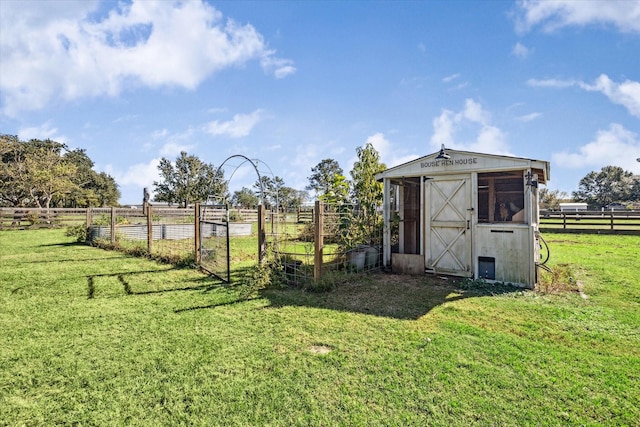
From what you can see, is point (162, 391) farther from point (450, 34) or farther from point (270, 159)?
point (450, 34)

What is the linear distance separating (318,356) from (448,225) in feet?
15.3

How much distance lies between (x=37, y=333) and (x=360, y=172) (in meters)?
7.44

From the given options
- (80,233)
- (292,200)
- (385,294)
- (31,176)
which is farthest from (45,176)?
(385,294)

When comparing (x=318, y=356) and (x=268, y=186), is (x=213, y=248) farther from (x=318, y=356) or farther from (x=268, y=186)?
(x=318, y=356)

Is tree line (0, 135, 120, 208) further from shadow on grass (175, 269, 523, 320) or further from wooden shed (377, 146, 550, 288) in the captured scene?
wooden shed (377, 146, 550, 288)

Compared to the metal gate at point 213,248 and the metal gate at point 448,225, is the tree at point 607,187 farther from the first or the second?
the metal gate at point 213,248

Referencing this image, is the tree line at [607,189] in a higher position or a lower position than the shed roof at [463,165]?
higher

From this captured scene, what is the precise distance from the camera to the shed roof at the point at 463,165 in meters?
5.77

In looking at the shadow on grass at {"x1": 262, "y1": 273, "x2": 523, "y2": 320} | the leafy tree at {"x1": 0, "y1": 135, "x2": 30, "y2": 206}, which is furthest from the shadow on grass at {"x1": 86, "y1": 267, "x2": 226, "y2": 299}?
the leafy tree at {"x1": 0, "y1": 135, "x2": 30, "y2": 206}

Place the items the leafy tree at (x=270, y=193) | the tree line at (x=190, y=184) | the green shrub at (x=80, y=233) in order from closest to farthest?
1. the leafy tree at (x=270, y=193)
2. the tree line at (x=190, y=184)
3. the green shrub at (x=80, y=233)

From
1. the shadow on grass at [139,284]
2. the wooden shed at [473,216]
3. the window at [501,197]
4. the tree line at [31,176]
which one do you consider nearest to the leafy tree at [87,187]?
the tree line at [31,176]

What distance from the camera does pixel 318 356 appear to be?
2967 millimetres

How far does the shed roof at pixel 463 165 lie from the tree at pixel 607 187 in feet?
174

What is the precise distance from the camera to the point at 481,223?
6180mm
